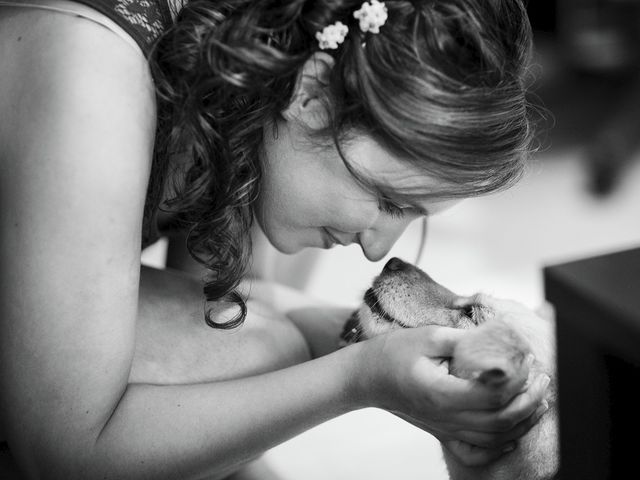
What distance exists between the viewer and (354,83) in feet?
2.93

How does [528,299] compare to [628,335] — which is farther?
[528,299]

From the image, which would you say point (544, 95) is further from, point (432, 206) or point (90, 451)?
point (90, 451)

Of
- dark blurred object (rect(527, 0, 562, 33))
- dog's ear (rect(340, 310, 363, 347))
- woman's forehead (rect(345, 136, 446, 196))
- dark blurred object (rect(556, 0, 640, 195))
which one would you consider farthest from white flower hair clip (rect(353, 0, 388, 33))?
dark blurred object (rect(527, 0, 562, 33))

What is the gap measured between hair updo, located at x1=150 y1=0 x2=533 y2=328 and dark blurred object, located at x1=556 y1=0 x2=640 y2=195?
5.82 ft

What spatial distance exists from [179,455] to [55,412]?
16 centimetres

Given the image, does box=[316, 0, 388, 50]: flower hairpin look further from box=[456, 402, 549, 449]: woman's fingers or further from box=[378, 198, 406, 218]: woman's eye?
box=[456, 402, 549, 449]: woman's fingers

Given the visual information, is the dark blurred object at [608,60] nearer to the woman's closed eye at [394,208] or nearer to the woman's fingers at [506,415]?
the woman's closed eye at [394,208]

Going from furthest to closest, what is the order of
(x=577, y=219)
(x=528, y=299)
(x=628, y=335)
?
(x=577, y=219) → (x=528, y=299) → (x=628, y=335)

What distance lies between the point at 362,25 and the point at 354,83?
68 millimetres

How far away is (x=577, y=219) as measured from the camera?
2408 mm

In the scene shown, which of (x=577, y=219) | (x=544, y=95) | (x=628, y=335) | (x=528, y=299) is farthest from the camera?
(x=544, y=95)

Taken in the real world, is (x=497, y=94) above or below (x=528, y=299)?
above

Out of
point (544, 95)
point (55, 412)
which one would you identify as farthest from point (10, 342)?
point (544, 95)

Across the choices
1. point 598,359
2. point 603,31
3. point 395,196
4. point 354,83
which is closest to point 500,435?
point 598,359
